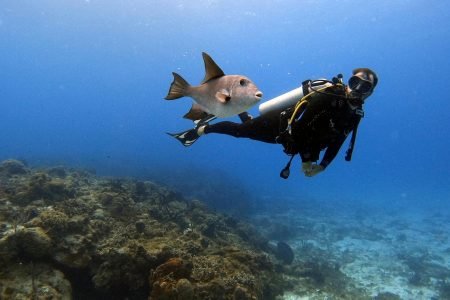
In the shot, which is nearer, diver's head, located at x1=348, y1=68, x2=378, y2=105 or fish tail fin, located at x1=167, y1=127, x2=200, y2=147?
diver's head, located at x1=348, y1=68, x2=378, y2=105

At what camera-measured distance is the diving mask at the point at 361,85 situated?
4.36 metres

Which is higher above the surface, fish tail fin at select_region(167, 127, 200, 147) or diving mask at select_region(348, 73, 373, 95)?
diving mask at select_region(348, 73, 373, 95)

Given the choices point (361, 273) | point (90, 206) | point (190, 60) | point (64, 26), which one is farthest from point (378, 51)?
point (90, 206)

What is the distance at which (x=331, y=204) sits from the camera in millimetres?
33469

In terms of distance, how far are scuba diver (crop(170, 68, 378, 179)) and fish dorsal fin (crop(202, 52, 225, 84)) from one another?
112 cm

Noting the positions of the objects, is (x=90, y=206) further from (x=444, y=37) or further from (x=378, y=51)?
(x=378, y=51)

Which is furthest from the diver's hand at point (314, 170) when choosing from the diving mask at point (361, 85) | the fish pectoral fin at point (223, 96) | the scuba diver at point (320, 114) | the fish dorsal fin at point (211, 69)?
the fish pectoral fin at point (223, 96)

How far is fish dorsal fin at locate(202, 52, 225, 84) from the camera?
3006mm

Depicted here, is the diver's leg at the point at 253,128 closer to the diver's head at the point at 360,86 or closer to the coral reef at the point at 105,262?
the diver's head at the point at 360,86

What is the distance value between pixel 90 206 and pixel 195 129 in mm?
4280

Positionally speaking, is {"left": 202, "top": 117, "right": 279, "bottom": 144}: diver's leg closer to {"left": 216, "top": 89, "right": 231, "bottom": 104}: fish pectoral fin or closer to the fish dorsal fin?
the fish dorsal fin

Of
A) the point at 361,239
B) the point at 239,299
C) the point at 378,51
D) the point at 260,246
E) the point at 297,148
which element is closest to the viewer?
the point at 297,148

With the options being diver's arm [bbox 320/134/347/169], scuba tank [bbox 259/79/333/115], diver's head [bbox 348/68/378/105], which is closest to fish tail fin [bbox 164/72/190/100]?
scuba tank [bbox 259/79/333/115]

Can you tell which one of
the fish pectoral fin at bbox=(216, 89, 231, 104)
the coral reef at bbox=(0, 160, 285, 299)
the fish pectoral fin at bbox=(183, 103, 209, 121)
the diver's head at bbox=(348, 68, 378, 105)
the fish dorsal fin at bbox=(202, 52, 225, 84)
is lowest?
the coral reef at bbox=(0, 160, 285, 299)
